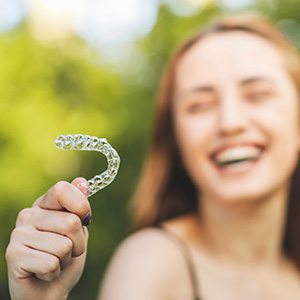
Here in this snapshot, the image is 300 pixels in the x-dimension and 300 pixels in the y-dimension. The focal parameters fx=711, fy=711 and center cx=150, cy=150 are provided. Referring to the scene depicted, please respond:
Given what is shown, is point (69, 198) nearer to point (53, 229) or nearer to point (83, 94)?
point (53, 229)

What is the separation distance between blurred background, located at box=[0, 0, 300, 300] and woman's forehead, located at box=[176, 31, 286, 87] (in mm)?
1690

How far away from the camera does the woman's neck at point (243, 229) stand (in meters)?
1.83

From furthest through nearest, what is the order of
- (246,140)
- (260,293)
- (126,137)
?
1. (126,137)
2. (260,293)
3. (246,140)

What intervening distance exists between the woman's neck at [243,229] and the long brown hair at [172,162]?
102 mm

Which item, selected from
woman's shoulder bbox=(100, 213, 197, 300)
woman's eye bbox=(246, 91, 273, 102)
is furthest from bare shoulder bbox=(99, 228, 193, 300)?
woman's eye bbox=(246, 91, 273, 102)

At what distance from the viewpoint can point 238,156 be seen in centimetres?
172

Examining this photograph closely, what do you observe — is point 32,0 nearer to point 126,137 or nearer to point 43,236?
point 126,137

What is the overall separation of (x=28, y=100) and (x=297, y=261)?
75.7 inches

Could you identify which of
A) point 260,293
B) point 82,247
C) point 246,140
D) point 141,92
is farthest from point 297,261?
point 141,92

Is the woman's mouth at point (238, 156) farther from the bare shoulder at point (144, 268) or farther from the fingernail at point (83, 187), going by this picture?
the fingernail at point (83, 187)

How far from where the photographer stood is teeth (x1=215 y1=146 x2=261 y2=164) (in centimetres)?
172

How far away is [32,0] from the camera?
3721mm

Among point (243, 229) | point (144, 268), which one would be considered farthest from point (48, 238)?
point (243, 229)

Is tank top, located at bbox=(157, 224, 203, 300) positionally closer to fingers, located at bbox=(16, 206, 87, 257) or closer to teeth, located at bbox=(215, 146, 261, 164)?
teeth, located at bbox=(215, 146, 261, 164)
